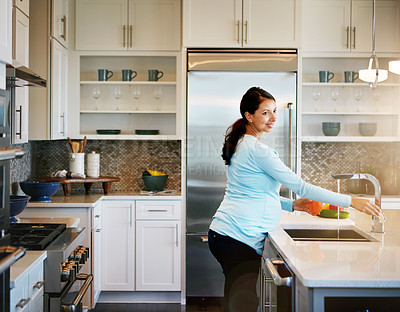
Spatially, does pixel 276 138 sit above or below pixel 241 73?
below

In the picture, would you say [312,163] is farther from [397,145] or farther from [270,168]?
[270,168]

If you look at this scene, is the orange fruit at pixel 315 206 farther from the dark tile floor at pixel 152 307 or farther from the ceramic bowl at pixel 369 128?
the ceramic bowl at pixel 369 128

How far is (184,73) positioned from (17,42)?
1.39m

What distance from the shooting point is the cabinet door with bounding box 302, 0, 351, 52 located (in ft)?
14.4

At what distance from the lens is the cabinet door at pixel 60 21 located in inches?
150

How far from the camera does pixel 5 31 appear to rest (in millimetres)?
2396

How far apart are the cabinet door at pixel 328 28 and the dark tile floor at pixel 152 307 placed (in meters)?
2.33

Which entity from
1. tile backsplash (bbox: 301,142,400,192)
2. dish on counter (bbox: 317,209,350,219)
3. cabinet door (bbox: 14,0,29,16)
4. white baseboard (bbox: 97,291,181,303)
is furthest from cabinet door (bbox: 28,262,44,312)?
tile backsplash (bbox: 301,142,400,192)

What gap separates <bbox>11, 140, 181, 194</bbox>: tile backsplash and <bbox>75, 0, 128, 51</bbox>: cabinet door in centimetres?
91

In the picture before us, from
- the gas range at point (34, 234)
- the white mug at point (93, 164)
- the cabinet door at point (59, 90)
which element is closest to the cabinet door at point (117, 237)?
the white mug at point (93, 164)

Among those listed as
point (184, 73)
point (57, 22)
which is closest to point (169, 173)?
point (184, 73)

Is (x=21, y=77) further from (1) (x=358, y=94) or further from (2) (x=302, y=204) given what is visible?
(1) (x=358, y=94)

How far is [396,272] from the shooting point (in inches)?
68.1

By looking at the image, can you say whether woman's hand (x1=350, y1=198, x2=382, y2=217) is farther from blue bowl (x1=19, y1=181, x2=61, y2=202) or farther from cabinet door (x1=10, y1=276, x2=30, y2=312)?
blue bowl (x1=19, y1=181, x2=61, y2=202)
